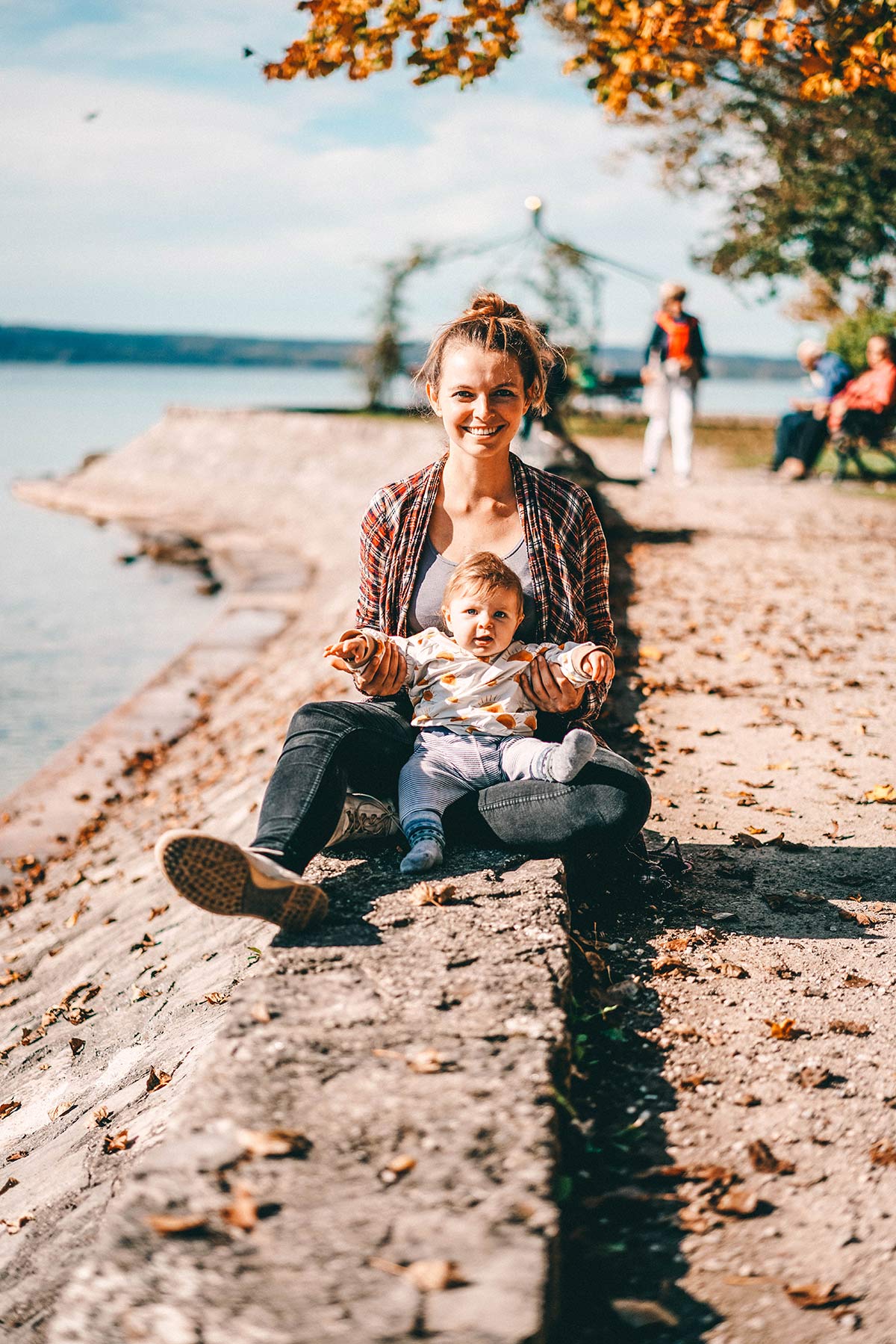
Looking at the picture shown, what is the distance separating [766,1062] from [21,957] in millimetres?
4060

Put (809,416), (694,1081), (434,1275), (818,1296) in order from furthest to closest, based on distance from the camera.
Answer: (809,416)
(694,1081)
(818,1296)
(434,1275)

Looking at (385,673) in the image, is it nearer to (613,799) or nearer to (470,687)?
(470,687)

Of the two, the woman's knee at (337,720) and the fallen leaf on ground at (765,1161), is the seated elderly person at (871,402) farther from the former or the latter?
the fallen leaf on ground at (765,1161)

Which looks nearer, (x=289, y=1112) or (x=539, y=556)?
(x=289, y=1112)

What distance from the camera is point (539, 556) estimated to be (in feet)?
12.7

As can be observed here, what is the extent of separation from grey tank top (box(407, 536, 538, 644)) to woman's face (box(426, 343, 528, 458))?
356 millimetres

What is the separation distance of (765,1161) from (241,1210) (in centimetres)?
119

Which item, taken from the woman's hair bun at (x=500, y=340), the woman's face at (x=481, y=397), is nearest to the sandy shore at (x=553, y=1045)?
the woman's face at (x=481, y=397)

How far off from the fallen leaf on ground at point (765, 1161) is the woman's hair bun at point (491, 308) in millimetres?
2589

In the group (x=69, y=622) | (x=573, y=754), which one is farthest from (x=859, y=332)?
(x=573, y=754)

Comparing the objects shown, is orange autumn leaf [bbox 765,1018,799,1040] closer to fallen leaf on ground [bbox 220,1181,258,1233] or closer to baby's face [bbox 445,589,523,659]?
baby's face [bbox 445,589,523,659]

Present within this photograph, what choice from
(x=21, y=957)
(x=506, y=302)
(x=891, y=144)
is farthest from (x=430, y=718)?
(x=891, y=144)

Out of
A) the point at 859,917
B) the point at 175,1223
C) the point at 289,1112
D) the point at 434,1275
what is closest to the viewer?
the point at 434,1275

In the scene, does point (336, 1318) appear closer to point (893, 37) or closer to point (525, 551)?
point (525, 551)
